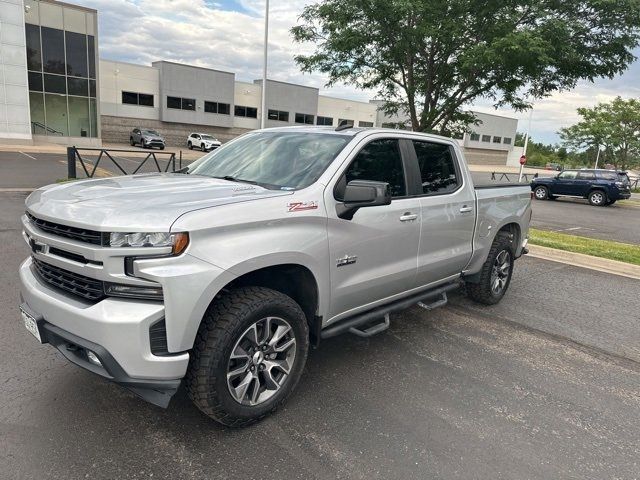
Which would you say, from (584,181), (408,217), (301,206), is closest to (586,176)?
(584,181)

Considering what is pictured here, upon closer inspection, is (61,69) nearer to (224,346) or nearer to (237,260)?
(237,260)

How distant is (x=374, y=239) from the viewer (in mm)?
3561

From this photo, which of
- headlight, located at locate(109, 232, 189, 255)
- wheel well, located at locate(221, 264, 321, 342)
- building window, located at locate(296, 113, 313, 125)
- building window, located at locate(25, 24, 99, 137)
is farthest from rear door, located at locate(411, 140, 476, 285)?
building window, located at locate(296, 113, 313, 125)

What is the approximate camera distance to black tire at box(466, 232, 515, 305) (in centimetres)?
526

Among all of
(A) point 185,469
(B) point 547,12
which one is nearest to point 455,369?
(A) point 185,469

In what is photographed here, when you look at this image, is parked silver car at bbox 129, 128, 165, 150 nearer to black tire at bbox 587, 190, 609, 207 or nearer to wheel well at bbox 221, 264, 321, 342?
black tire at bbox 587, 190, 609, 207

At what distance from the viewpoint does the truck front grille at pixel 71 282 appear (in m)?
2.52

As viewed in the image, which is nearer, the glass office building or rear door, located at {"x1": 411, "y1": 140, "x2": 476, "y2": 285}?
rear door, located at {"x1": 411, "y1": 140, "x2": 476, "y2": 285}

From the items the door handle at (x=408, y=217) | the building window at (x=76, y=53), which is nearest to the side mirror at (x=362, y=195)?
the door handle at (x=408, y=217)

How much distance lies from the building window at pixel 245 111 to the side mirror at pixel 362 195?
47.8 metres

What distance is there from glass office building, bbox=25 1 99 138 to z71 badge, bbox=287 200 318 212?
3343cm

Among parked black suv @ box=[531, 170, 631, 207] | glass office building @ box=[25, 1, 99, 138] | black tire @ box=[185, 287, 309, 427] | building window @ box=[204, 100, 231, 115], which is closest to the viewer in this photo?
black tire @ box=[185, 287, 309, 427]

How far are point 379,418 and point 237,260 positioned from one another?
147 cm

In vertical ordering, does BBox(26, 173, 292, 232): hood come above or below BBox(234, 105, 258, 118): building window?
below
